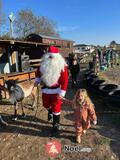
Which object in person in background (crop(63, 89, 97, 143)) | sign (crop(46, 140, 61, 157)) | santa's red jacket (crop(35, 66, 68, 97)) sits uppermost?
santa's red jacket (crop(35, 66, 68, 97))

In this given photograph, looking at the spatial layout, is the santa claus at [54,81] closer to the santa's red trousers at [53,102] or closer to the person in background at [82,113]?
the santa's red trousers at [53,102]

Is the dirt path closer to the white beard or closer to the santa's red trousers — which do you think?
the santa's red trousers

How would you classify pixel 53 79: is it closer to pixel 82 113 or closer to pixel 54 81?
pixel 54 81

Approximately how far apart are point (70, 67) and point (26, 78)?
6.63 ft

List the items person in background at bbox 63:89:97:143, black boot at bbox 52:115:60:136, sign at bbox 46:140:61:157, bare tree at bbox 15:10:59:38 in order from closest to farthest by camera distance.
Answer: sign at bbox 46:140:61:157 → person in background at bbox 63:89:97:143 → black boot at bbox 52:115:60:136 → bare tree at bbox 15:10:59:38

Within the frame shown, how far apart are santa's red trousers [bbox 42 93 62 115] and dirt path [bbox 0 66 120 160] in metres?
0.55

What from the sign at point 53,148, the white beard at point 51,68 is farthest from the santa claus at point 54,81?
the sign at point 53,148

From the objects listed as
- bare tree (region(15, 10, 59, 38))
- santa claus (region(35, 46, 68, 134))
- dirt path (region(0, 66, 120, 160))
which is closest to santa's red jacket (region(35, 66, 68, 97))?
santa claus (region(35, 46, 68, 134))

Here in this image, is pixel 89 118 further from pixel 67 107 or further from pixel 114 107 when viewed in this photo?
pixel 67 107

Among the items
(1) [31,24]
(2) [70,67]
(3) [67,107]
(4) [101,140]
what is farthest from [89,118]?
(1) [31,24]

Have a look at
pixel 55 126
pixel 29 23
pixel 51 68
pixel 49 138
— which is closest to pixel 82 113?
pixel 55 126

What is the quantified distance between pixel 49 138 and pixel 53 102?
0.79 meters

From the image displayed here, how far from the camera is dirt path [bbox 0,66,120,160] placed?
5.21m

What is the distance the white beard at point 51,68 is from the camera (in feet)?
20.1
